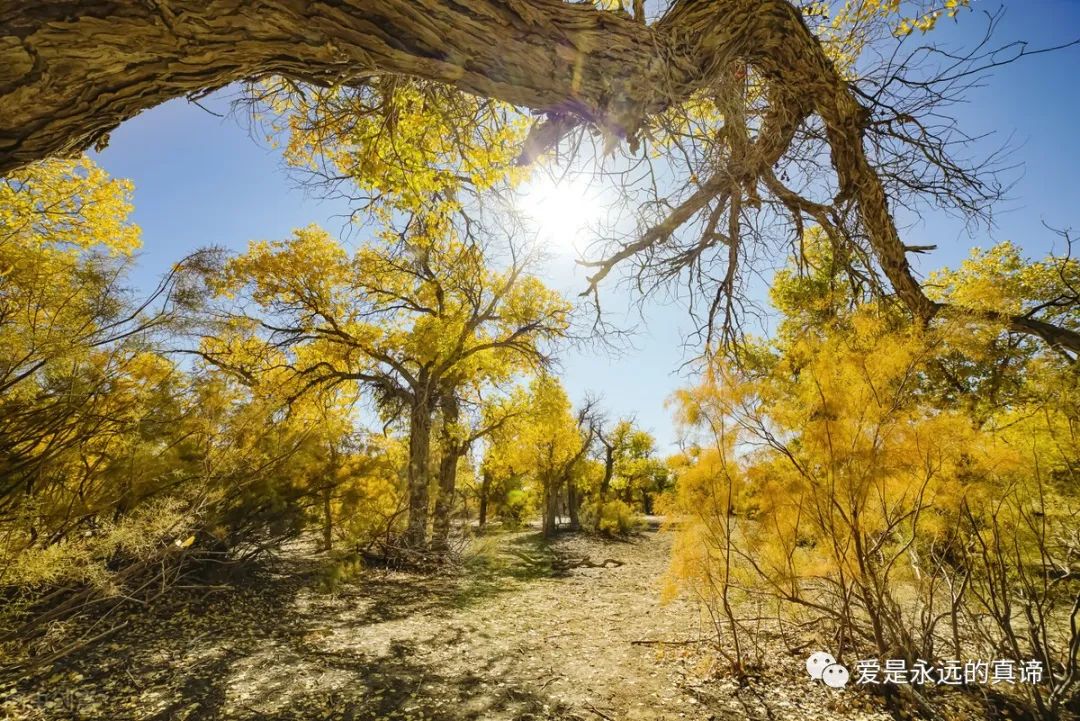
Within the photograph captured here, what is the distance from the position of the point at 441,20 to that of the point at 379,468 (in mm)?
8009

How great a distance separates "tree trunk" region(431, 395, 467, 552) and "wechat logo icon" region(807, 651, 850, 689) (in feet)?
26.2

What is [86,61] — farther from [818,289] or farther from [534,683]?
[818,289]

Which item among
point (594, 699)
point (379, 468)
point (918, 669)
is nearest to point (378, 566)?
point (379, 468)

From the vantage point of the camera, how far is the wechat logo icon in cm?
402

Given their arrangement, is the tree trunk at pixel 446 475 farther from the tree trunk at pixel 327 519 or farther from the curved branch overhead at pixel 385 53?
the curved branch overhead at pixel 385 53

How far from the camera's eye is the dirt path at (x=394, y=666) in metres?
3.53

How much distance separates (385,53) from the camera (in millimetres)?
1372

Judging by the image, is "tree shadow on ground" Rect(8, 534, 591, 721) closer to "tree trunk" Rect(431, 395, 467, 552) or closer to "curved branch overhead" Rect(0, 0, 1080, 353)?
"tree trunk" Rect(431, 395, 467, 552)

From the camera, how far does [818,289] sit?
10.8 m

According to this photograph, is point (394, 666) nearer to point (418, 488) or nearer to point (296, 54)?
point (296, 54)

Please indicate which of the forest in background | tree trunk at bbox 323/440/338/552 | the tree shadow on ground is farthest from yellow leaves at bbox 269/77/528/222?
tree trunk at bbox 323/440/338/552

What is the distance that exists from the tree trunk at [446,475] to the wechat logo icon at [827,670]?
798 cm

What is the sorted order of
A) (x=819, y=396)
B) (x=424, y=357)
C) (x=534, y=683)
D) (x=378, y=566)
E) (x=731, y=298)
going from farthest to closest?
(x=424, y=357), (x=378, y=566), (x=534, y=683), (x=819, y=396), (x=731, y=298)

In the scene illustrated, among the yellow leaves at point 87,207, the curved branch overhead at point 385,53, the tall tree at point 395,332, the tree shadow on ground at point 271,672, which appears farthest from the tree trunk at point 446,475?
the curved branch overhead at point 385,53
